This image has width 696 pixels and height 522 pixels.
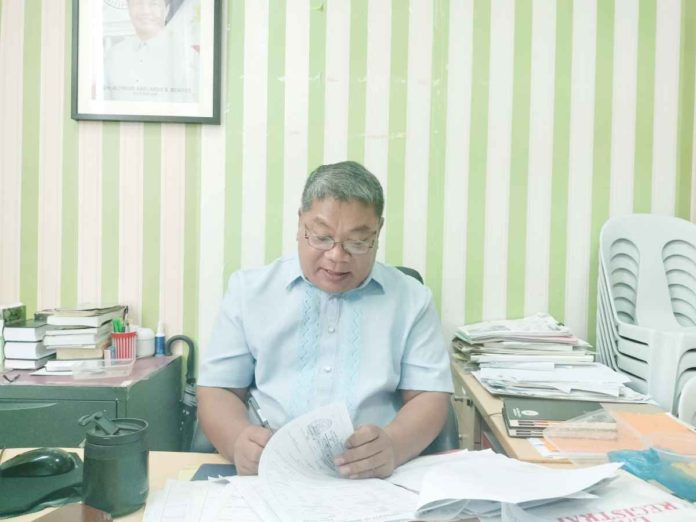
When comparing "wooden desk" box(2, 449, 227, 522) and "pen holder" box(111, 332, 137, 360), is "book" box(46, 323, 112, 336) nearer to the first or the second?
"pen holder" box(111, 332, 137, 360)

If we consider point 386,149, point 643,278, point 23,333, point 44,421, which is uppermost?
point 386,149

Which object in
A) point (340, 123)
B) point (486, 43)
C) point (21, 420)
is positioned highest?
point (486, 43)

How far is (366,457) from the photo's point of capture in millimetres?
1021

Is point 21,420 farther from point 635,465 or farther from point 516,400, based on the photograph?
point 635,465

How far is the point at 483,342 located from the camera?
1883 mm

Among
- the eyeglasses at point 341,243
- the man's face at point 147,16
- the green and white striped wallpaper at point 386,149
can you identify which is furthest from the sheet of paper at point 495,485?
the man's face at point 147,16

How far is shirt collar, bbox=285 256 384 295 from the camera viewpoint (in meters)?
1.42

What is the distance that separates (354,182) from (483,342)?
854 millimetres

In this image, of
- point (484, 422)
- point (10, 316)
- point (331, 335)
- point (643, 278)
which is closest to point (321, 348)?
point (331, 335)

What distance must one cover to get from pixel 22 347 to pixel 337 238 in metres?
1.19

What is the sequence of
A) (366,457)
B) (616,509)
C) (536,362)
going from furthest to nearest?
(536,362), (366,457), (616,509)

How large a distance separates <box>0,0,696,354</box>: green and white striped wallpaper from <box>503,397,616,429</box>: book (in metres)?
0.73

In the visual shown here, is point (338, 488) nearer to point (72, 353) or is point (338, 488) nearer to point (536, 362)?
point (536, 362)

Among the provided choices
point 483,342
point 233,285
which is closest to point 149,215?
point 233,285
